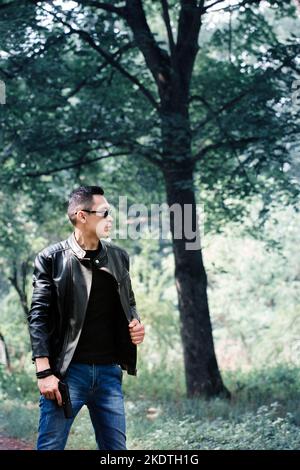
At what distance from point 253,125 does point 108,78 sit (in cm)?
284

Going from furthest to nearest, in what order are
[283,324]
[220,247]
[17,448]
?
[220,247]
[283,324]
[17,448]

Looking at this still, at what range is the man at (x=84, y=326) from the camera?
12.1ft

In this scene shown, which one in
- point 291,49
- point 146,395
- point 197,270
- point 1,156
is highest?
point 291,49

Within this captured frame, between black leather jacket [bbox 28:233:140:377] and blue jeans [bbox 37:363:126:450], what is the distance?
10cm

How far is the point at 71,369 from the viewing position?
3777 mm

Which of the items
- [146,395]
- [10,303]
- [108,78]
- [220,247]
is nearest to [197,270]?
[146,395]

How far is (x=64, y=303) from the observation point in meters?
3.80

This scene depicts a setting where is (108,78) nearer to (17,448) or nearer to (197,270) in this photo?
(197,270)

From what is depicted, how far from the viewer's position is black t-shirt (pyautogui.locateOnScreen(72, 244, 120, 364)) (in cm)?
381

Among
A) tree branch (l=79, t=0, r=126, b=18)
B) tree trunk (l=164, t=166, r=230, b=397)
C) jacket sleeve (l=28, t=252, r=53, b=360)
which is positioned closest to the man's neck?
jacket sleeve (l=28, t=252, r=53, b=360)

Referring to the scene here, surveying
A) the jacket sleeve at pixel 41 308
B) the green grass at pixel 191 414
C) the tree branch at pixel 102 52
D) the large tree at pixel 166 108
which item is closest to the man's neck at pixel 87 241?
the jacket sleeve at pixel 41 308

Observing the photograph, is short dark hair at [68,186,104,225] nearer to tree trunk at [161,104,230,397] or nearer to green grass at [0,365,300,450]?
green grass at [0,365,300,450]

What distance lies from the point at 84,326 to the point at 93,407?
1.54 feet

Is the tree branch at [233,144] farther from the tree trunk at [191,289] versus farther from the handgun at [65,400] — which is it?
the handgun at [65,400]
